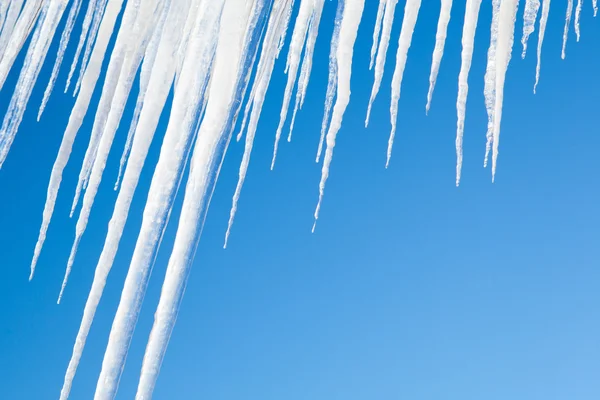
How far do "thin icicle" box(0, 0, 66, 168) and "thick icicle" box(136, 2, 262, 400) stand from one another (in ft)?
1.50

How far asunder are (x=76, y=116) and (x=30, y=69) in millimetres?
186

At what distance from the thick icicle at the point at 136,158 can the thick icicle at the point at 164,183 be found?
0.20 feet

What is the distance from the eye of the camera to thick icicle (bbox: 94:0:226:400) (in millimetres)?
672

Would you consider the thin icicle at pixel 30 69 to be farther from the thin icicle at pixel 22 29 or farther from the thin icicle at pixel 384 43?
the thin icicle at pixel 384 43

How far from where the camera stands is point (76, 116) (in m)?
1.05

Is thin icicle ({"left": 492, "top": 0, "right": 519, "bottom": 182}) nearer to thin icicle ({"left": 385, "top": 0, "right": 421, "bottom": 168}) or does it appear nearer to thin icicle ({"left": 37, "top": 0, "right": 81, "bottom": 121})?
thin icicle ({"left": 385, "top": 0, "right": 421, "bottom": 168})

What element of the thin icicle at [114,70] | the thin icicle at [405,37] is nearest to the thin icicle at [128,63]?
the thin icicle at [114,70]

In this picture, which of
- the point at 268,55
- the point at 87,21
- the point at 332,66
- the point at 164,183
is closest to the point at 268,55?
the point at 268,55

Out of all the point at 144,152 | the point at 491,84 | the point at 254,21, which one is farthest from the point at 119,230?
the point at 491,84

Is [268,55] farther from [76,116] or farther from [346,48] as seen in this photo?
[76,116]

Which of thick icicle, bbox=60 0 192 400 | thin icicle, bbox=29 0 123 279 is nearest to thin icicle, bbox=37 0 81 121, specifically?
thin icicle, bbox=29 0 123 279

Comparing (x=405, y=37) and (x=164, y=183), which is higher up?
→ (x=405, y=37)

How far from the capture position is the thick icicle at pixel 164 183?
2.20 feet

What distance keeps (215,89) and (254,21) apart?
0.13 m
